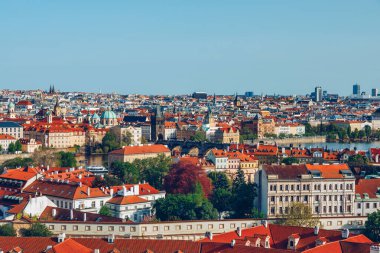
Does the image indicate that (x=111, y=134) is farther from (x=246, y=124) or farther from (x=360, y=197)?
(x=360, y=197)

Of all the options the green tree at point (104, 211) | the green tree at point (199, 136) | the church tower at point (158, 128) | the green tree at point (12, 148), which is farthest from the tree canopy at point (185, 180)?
the church tower at point (158, 128)

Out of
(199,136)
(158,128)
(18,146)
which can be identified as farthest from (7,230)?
(158,128)

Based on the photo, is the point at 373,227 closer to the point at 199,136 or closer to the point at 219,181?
the point at 219,181

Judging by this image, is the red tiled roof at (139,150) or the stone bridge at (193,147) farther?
the stone bridge at (193,147)

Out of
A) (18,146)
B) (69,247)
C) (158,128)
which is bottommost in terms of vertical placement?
(18,146)

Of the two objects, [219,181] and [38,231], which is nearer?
[38,231]

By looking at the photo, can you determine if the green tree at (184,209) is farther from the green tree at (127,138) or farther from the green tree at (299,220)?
the green tree at (127,138)

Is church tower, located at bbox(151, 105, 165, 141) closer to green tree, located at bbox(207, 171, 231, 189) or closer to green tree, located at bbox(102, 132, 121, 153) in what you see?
green tree, located at bbox(102, 132, 121, 153)
